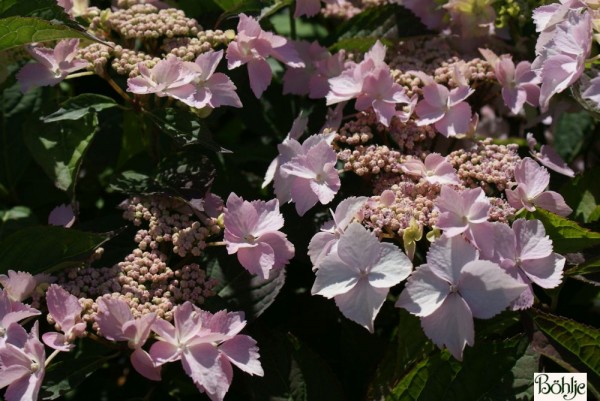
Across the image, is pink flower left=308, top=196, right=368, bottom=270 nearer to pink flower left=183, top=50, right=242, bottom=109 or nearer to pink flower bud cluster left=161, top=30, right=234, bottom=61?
pink flower left=183, top=50, right=242, bottom=109

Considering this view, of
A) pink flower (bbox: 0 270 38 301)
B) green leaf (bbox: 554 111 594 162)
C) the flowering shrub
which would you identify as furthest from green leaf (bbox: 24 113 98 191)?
green leaf (bbox: 554 111 594 162)

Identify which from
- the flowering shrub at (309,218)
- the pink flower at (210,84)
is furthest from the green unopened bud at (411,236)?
the pink flower at (210,84)

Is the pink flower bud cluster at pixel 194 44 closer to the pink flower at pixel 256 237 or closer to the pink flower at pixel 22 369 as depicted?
the pink flower at pixel 256 237

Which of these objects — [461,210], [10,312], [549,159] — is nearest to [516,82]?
[549,159]

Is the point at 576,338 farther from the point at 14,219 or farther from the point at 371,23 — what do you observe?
the point at 14,219

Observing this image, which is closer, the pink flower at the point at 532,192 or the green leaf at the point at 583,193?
the pink flower at the point at 532,192

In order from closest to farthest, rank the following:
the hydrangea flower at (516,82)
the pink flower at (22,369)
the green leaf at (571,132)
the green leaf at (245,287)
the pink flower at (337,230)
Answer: the pink flower at (22,369) → the pink flower at (337,230) → the green leaf at (245,287) → the hydrangea flower at (516,82) → the green leaf at (571,132)

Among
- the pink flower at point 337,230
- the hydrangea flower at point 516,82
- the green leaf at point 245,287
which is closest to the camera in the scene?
the pink flower at point 337,230

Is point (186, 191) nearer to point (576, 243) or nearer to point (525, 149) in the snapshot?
point (576, 243)
